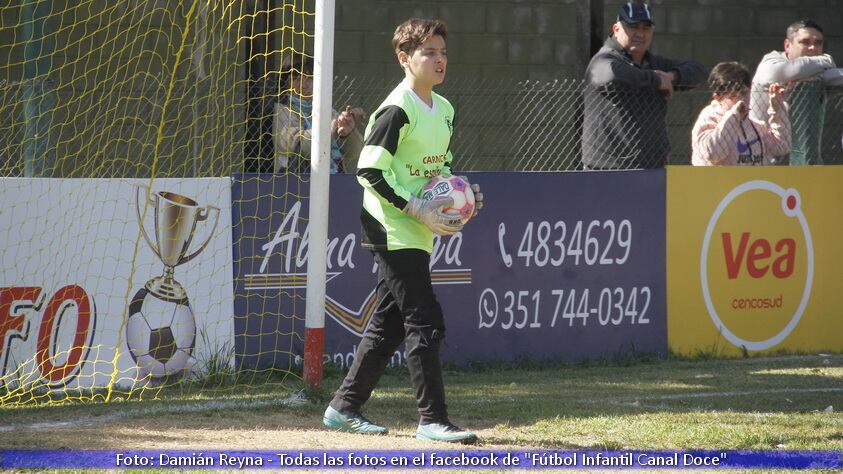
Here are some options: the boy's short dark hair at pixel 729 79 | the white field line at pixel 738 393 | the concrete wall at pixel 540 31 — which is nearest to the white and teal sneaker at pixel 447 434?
the white field line at pixel 738 393

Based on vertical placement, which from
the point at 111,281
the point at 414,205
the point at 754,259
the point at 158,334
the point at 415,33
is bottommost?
the point at 158,334

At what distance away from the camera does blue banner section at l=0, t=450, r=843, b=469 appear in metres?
5.46

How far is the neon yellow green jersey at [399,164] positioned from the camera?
587 cm

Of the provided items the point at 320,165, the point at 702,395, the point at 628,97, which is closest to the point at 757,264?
the point at 628,97

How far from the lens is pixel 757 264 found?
9.89 metres

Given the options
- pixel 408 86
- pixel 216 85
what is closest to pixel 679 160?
pixel 216 85

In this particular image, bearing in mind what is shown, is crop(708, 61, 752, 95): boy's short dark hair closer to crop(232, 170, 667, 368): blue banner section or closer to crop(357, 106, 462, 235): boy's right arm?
crop(232, 170, 667, 368): blue banner section

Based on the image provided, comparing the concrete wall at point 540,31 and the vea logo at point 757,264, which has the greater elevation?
the concrete wall at point 540,31

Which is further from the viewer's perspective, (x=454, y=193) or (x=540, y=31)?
(x=540, y=31)

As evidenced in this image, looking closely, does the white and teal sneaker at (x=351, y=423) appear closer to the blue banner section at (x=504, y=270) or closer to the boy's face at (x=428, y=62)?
the boy's face at (x=428, y=62)

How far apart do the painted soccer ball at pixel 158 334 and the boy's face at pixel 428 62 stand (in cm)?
275

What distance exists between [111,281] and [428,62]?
2.95 meters

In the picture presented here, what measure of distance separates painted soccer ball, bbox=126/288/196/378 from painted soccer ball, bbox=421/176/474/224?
2.63 m

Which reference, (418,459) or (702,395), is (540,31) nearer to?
(702,395)
